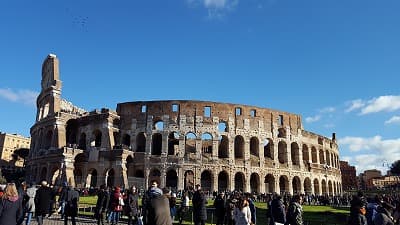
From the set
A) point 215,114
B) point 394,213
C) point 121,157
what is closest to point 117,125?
point 121,157

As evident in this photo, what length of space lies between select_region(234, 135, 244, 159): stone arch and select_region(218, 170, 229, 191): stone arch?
2848 millimetres

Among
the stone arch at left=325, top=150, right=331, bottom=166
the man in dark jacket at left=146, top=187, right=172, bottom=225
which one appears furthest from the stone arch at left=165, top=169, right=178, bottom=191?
the man in dark jacket at left=146, top=187, right=172, bottom=225

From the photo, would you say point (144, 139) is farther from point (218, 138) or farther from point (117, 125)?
point (218, 138)

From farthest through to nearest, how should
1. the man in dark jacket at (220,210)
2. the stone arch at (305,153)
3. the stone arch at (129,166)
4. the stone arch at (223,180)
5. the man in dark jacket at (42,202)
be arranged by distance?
the stone arch at (305,153)
the stone arch at (223,180)
the stone arch at (129,166)
the man in dark jacket at (220,210)
the man in dark jacket at (42,202)

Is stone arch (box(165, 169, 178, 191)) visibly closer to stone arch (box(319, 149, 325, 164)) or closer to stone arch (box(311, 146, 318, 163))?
stone arch (box(311, 146, 318, 163))

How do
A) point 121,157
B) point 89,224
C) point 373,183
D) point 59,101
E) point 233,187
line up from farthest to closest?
Answer: point 373,183 → point 59,101 → point 233,187 → point 121,157 → point 89,224

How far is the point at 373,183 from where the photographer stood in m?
109

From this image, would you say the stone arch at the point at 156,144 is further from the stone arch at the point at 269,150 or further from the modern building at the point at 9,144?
the modern building at the point at 9,144

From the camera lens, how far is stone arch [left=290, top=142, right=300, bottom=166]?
150ft

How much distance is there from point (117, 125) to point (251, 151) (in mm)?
16004

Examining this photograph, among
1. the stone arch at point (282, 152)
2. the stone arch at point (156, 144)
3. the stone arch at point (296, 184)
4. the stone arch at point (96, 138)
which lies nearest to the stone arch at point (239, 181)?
the stone arch at point (282, 152)

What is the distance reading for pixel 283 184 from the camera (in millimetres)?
45688

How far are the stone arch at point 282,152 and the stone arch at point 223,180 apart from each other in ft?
24.9

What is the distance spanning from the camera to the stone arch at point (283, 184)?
Answer: 43.8 m
